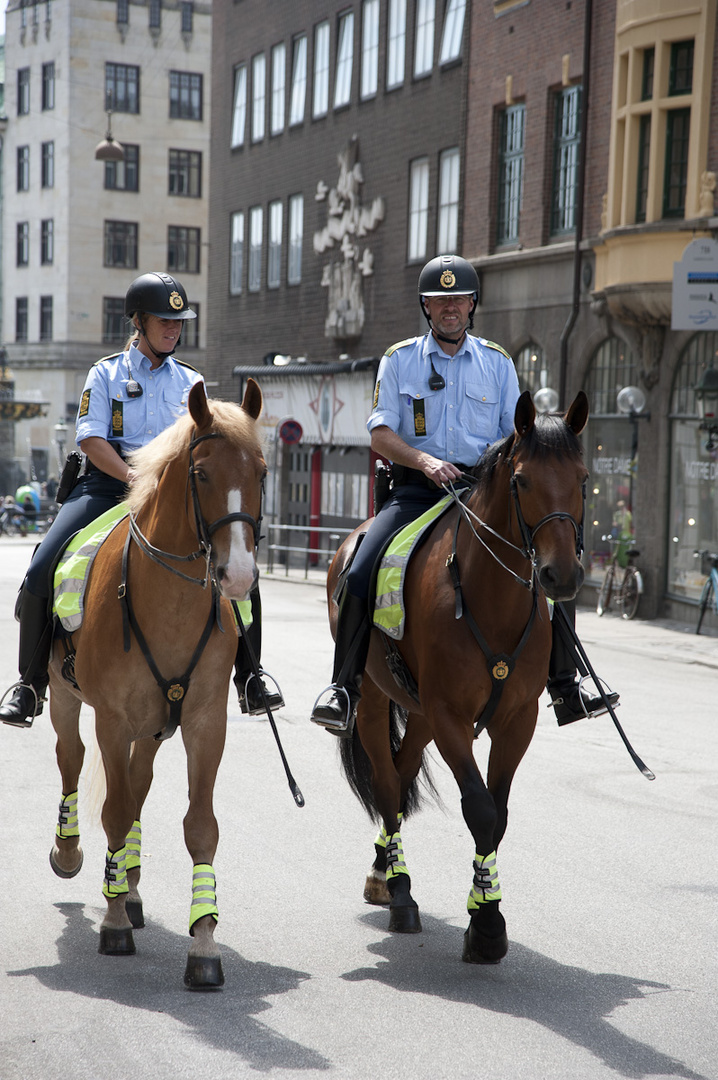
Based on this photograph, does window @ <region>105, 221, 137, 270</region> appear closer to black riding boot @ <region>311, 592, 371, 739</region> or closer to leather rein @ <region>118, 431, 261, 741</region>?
black riding boot @ <region>311, 592, 371, 739</region>

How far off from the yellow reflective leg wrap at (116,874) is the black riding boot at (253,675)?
89 centimetres

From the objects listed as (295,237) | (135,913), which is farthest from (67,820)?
(295,237)

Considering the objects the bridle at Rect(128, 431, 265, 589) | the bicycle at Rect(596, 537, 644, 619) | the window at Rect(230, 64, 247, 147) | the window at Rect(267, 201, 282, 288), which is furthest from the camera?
the window at Rect(230, 64, 247, 147)

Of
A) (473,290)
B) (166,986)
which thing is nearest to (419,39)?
(473,290)

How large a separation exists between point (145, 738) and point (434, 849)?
2.13 metres

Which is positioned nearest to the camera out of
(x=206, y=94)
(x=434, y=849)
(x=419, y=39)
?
(x=434, y=849)

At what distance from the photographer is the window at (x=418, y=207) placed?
29938 mm

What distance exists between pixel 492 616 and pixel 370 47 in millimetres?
29378

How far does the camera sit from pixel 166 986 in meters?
5.16

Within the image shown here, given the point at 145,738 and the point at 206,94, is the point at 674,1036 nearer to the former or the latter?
the point at 145,738

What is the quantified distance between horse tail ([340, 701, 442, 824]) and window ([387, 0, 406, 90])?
26529 millimetres

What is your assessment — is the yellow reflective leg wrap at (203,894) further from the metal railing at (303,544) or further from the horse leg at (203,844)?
the metal railing at (303,544)

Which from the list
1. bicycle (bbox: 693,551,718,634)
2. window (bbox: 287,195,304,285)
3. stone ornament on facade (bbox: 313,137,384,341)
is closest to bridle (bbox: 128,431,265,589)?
bicycle (bbox: 693,551,718,634)

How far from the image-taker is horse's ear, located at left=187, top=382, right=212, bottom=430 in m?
4.94
